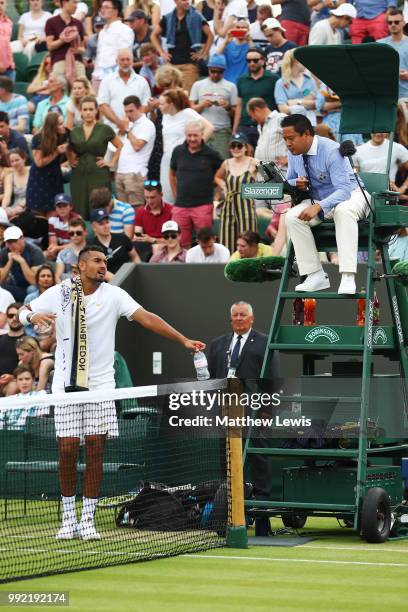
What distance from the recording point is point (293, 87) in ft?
61.6

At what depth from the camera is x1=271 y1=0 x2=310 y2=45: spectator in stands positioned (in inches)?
832

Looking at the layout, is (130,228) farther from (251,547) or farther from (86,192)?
(251,547)

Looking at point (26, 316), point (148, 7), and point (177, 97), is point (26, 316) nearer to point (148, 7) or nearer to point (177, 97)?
point (177, 97)

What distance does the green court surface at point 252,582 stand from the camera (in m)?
8.08

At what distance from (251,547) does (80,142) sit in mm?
9929

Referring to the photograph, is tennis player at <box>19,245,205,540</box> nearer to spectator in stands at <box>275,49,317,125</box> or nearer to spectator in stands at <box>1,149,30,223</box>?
spectator in stands at <box>275,49,317,125</box>

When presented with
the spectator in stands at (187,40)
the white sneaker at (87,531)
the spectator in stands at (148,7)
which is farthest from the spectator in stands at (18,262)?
the white sneaker at (87,531)

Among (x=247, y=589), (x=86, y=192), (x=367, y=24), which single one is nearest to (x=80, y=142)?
(x=86, y=192)

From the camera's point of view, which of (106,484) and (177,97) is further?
(177,97)

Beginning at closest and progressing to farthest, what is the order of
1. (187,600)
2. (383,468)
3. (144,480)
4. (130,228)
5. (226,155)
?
(187,600), (383,468), (144,480), (130,228), (226,155)

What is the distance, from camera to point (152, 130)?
64.4 feet

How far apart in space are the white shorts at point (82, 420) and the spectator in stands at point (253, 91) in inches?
353

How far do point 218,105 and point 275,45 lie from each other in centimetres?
126

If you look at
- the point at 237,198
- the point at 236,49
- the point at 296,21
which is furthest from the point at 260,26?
the point at 237,198
